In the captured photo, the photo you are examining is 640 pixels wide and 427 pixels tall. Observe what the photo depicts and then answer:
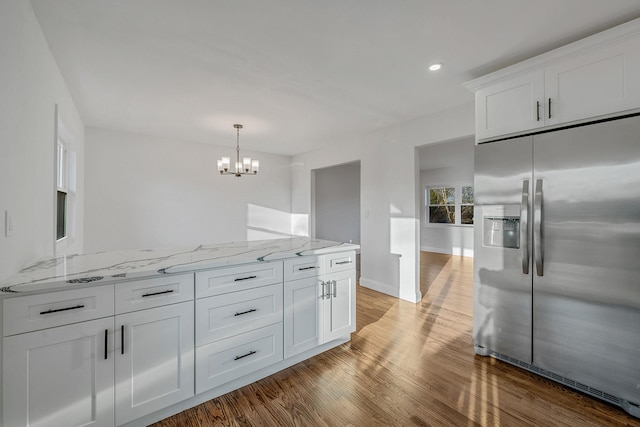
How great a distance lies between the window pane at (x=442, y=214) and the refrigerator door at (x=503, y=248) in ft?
20.2

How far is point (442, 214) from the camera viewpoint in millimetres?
8344

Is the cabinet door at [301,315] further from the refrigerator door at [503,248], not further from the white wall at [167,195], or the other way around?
the white wall at [167,195]

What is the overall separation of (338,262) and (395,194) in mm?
2031

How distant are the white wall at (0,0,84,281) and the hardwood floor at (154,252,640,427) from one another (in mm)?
1470

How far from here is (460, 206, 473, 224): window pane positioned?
25.3ft

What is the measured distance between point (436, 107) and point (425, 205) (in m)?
5.68

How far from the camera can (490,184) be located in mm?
2344

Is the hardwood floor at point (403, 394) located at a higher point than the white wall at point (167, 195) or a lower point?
lower

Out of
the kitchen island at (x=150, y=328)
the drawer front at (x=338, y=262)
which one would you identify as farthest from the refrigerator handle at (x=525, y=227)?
the kitchen island at (x=150, y=328)

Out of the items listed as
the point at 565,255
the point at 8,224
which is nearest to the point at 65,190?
the point at 8,224

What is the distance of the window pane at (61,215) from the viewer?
3.02 meters

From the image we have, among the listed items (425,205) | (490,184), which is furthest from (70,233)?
(425,205)

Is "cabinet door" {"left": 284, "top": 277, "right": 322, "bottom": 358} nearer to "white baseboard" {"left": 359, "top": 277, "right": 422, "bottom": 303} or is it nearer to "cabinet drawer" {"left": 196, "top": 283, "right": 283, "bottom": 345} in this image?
"cabinet drawer" {"left": 196, "top": 283, "right": 283, "bottom": 345}

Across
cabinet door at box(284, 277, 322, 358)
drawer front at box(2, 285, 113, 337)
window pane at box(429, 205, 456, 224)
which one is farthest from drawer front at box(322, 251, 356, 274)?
window pane at box(429, 205, 456, 224)
